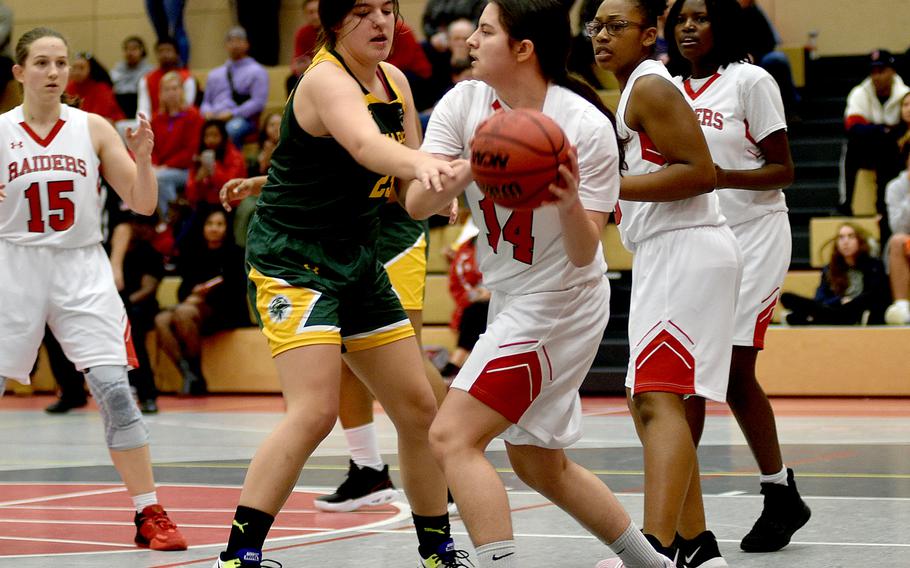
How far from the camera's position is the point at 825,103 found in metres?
14.4

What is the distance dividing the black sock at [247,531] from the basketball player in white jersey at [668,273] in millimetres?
1122

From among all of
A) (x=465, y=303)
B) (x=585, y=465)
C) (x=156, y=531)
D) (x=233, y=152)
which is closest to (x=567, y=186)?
(x=156, y=531)

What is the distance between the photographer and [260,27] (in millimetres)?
17547

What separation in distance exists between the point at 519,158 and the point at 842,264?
8.06 m

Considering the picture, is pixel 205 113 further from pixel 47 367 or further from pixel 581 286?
pixel 581 286

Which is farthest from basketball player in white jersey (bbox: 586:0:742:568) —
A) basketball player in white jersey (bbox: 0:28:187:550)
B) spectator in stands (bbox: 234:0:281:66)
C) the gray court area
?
spectator in stands (bbox: 234:0:281:66)

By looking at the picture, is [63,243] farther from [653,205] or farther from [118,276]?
[118,276]

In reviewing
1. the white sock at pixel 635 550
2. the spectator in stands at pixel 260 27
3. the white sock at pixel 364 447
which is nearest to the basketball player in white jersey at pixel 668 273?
the white sock at pixel 635 550

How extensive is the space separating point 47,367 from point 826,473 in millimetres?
8544

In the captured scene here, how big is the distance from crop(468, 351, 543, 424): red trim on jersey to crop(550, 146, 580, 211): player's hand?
1.72 ft

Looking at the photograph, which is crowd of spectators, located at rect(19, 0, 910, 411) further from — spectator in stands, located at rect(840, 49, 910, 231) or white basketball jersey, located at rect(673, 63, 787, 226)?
white basketball jersey, located at rect(673, 63, 787, 226)

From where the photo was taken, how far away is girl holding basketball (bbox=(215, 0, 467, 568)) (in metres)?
4.05

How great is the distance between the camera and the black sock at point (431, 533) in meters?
4.46

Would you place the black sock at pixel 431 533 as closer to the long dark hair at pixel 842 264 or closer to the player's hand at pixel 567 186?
the player's hand at pixel 567 186
